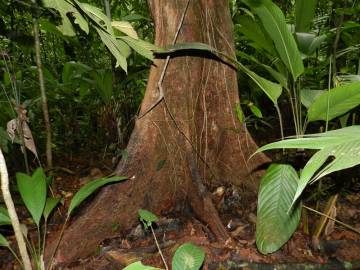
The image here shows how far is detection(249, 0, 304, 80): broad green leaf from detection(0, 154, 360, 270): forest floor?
34.2 inches

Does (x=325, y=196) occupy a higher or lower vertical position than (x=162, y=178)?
lower

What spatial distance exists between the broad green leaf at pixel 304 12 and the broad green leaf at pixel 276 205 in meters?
0.90

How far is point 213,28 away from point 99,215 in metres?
1.25

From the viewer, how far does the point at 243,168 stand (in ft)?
7.41

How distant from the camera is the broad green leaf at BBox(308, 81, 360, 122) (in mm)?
1510

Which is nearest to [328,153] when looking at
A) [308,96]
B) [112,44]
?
[112,44]

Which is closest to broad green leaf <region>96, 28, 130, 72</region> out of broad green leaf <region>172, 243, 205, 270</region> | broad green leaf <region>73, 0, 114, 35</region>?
broad green leaf <region>73, 0, 114, 35</region>

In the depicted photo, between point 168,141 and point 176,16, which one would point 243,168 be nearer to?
point 168,141

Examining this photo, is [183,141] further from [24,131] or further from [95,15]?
[95,15]

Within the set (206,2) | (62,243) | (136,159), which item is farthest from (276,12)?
(62,243)

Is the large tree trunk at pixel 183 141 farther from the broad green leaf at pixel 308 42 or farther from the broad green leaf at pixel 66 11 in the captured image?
the broad green leaf at pixel 66 11

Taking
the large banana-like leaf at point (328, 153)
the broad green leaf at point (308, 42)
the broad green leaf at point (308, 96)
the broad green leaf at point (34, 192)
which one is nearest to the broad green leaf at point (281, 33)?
the broad green leaf at point (308, 96)

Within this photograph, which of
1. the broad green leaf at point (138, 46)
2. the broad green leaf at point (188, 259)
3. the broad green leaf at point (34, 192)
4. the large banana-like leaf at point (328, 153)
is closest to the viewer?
the large banana-like leaf at point (328, 153)

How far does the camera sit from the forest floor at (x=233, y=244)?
1.86 meters
